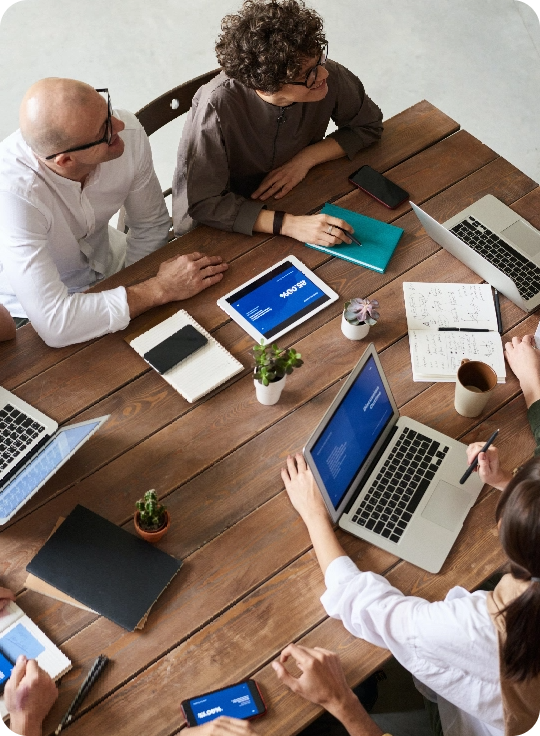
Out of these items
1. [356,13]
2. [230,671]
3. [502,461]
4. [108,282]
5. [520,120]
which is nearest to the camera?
[230,671]

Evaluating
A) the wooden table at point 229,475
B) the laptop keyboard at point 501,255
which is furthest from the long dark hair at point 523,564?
the laptop keyboard at point 501,255

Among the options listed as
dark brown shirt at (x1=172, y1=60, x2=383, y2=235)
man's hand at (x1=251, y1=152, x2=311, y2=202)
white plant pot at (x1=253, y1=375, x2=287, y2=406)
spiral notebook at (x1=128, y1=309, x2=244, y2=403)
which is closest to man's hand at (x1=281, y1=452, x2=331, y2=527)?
white plant pot at (x1=253, y1=375, x2=287, y2=406)

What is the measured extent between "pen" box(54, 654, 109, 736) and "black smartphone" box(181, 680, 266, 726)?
0.19m

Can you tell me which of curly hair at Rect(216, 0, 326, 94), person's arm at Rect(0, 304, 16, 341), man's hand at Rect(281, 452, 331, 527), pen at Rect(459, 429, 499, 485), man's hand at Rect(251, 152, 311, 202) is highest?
curly hair at Rect(216, 0, 326, 94)

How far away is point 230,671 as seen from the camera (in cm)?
155

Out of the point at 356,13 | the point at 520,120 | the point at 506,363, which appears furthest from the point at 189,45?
the point at 506,363

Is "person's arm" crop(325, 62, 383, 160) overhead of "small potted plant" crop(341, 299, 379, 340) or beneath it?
overhead

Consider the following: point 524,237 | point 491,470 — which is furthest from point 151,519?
point 524,237

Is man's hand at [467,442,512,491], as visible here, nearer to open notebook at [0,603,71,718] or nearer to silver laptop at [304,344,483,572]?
silver laptop at [304,344,483,572]

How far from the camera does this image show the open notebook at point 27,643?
1538mm

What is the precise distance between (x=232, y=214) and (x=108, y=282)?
0.41m

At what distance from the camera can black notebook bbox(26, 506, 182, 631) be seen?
1597 mm

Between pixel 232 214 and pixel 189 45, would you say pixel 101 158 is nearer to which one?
pixel 232 214

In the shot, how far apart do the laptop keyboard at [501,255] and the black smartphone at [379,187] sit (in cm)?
19
